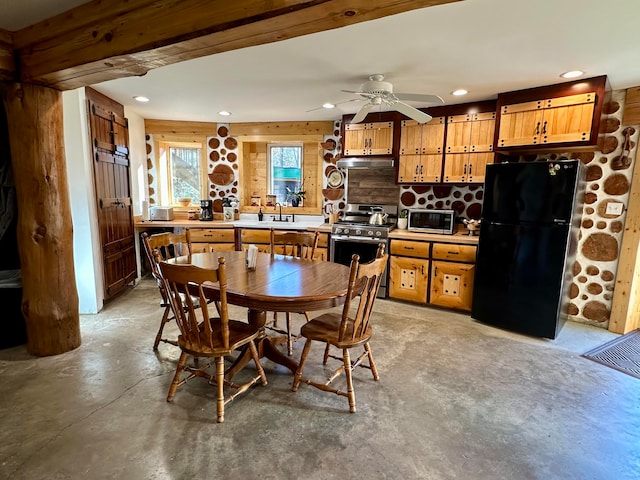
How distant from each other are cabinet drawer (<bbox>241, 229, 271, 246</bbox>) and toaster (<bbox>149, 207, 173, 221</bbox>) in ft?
3.68

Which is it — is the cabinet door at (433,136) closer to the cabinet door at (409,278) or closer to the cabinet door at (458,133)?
the cabinet door at (458,133)

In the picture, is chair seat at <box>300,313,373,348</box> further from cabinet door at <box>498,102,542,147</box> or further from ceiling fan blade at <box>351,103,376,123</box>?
cabinet door at <box>498,102,542,147</box>

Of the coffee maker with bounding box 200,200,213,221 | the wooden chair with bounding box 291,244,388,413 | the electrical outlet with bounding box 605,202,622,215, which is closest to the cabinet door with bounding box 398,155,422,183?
the electrical outlet with bounding box 605,202,622,215

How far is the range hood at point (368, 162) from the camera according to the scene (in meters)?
4.29

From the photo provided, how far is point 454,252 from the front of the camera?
12.4ft

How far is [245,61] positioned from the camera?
106 inches

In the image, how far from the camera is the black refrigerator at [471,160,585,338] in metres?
3.07

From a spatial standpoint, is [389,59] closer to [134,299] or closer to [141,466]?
[141,466]

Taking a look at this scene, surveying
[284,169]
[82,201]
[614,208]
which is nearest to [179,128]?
[284,169]

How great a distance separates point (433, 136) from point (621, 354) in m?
2.76

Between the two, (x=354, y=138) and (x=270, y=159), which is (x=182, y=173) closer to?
(x=270, y=159)

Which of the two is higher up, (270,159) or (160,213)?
(270,159)

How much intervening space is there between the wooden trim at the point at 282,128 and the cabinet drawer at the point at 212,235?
1470mm

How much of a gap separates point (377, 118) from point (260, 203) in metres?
2.21
